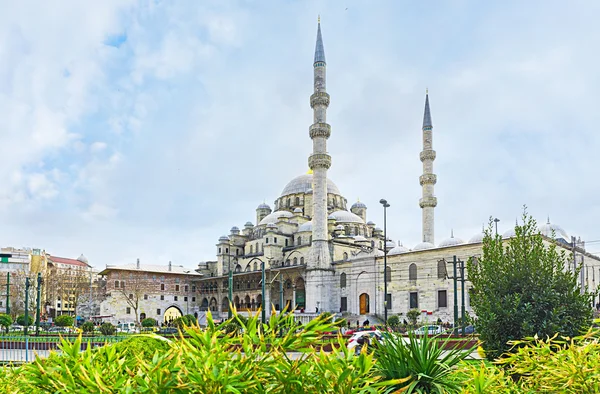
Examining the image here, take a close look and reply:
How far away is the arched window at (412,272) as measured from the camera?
4262 cm

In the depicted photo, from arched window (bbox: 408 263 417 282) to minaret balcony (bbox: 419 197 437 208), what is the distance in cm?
678

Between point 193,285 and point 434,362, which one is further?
point 193,285

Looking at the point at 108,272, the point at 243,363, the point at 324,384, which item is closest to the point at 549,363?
the point at 324,384

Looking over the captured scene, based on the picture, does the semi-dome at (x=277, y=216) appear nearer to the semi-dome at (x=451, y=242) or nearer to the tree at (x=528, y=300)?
the semi-dome at (x=451, y=242)

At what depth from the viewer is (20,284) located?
53.8 metres

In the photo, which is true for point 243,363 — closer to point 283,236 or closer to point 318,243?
point 318,243

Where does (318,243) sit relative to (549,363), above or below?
above

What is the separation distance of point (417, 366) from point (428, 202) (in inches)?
1740

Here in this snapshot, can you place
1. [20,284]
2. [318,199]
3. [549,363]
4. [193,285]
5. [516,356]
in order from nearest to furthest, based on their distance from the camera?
[549,363]
[516,356]
[318,199]
[20,284]
[193,285]

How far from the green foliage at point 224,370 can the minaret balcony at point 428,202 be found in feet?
149

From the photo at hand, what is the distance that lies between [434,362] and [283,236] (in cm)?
5131

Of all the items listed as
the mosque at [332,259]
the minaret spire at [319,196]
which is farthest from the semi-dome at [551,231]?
the minaret spire at [319,196]

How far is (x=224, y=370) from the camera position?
251cm

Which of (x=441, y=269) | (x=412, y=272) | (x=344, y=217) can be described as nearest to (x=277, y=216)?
(x=344, y=217)
